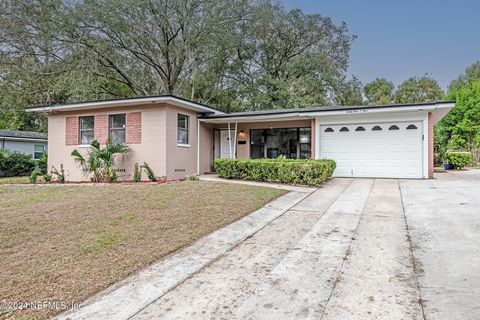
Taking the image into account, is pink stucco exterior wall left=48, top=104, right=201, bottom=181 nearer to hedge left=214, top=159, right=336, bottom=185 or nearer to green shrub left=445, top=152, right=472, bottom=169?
hedge left=214, top=159, right=336, bottom=185

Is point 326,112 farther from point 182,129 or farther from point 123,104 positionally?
point 123,104

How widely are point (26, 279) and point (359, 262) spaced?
12.1 feet

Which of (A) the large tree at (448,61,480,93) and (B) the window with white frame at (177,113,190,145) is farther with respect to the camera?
(A) the large tree at (448,61,480,93)

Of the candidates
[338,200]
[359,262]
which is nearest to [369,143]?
[338,200]

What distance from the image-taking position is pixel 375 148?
13.0m

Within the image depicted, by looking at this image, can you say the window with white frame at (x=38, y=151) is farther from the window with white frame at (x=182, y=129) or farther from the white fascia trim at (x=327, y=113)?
the white fascia trim at (x=327, y=113)

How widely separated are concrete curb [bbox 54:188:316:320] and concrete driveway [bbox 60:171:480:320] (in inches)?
1.0

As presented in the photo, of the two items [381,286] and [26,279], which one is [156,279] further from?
[381,286]

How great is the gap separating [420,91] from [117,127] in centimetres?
3181

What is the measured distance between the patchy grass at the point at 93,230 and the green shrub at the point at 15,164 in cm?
1062

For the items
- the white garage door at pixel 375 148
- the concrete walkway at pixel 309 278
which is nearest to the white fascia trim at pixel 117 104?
the white garage door at pixel 375 148

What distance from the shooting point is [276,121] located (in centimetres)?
1488

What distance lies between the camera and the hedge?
10.3m

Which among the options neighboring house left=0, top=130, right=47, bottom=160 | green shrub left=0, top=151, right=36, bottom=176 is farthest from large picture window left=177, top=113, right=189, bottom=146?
neighboring house left=0, top=130, right=47, bottom=160
